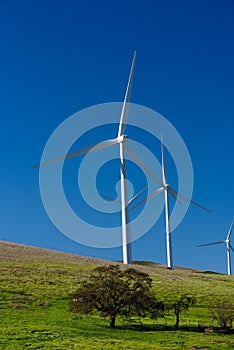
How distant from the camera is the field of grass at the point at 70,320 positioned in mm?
33562

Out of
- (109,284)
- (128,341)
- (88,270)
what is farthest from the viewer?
(88,270)

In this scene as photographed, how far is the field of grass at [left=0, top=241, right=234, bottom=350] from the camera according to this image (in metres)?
33.6

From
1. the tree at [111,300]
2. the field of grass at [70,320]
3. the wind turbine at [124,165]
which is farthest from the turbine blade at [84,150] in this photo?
the tree at [111,300]

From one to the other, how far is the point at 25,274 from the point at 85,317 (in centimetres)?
2436

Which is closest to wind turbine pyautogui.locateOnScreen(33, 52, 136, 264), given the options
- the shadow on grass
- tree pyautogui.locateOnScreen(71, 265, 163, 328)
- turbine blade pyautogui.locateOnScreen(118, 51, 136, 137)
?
turbine blade pyautogui.locateOnScreen(118, 51, 136, 137)

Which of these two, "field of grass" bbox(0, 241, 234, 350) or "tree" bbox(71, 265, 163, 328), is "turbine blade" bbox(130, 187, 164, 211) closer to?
"field of grass" bbox(0, 241, 234, 350)

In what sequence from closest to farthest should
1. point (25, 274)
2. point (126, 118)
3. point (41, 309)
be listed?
point (41, 309) → point (25, 274) → point (126, 118)

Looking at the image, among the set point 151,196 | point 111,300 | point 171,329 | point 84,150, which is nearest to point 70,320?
point 111,300

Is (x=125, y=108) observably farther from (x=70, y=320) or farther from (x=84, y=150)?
(x=70, y=320)

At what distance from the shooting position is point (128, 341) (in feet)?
114

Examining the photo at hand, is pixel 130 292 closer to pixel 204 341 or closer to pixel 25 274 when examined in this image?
pixel 204 341

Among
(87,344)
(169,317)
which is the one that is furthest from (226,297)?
(87,344)

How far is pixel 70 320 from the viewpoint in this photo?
1726 inches

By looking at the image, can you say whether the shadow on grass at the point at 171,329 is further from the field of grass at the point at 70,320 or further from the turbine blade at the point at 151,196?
the turbine blade at the point at 151,196
